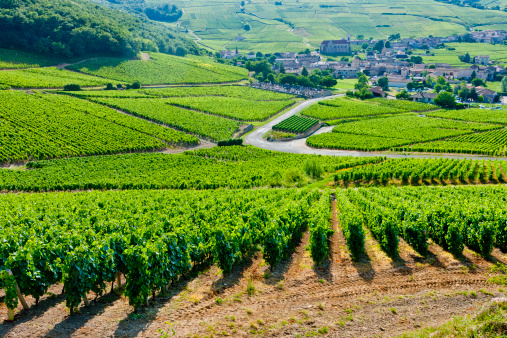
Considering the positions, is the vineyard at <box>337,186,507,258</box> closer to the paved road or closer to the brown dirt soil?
the brown dirt soil

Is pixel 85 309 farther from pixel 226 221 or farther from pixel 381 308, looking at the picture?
pixel 381 308

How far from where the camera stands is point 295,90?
147625mm

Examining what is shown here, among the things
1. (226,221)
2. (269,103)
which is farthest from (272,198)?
(269,103)

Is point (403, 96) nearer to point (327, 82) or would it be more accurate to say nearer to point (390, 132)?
point (327, 82)

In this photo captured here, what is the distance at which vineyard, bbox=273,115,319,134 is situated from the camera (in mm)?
90988

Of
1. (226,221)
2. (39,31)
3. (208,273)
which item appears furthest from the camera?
(39,31)

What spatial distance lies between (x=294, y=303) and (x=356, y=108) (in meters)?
107

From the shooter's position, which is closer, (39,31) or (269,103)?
(269,103)

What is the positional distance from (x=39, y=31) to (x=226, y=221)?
481ft

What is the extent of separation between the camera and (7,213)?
2902 centimetres

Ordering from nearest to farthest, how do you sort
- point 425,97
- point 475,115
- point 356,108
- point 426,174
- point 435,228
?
point 435,228 → point 426,174 → point 475,115 → point 356,108 → point 425,97

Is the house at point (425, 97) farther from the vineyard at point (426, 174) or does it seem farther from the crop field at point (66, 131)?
the crop field at point (66, 131)

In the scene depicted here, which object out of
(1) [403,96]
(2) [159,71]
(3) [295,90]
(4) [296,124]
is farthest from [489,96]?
(2) [159,71]

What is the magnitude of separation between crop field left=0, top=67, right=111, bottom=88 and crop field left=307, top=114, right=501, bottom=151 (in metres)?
77.3
